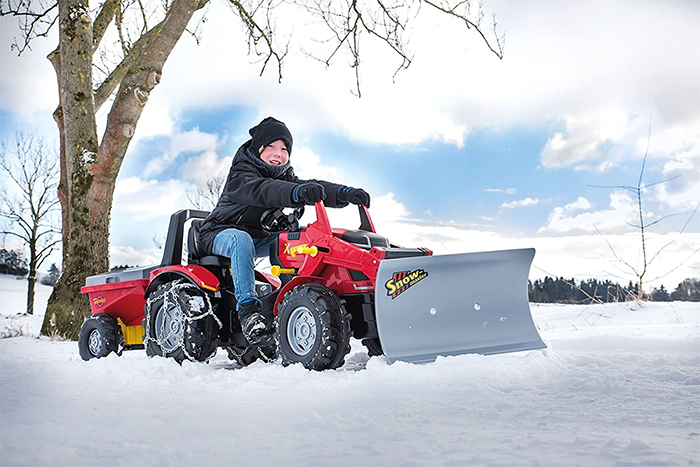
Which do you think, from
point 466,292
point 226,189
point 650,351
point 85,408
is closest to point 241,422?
point 85,408

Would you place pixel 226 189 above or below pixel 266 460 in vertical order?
above

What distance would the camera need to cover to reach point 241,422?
2.03 meters

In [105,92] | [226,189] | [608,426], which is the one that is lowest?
[608,426]

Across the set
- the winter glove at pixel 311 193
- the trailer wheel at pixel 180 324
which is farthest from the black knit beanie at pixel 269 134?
the trailer wheel at pixel 180 324

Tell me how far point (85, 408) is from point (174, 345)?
70.0 inches

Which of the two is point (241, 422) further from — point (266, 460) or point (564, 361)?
point (564, 361)

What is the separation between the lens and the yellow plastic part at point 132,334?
470 centimetres

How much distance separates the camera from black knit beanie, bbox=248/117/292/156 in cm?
395

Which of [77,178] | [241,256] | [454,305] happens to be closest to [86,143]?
[77,178]

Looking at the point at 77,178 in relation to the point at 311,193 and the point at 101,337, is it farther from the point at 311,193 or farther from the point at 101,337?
the point at 311,193

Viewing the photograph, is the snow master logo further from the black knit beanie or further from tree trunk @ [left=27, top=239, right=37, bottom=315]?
tree trunk @ [left=27, top=239, right=37, bottom=315]

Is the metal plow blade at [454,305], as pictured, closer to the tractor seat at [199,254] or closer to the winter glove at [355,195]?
the winter glove at [355,195]

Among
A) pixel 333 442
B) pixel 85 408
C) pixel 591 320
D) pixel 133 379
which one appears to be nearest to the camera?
pixel 333 442

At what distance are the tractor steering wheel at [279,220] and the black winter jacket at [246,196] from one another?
4 cm
